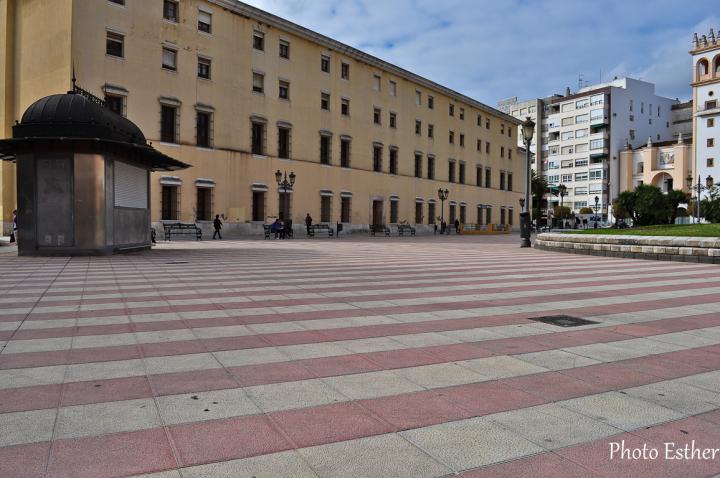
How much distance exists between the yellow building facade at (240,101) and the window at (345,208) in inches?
3.6

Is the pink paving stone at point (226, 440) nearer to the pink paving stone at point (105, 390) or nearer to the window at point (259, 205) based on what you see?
the pink paving stone at point (105, 390)

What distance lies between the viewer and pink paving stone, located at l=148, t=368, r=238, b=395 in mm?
3961

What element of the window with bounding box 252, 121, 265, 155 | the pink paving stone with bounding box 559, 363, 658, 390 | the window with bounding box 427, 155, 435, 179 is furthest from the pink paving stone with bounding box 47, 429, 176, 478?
the window with bounding box 427, 155, 435, 179

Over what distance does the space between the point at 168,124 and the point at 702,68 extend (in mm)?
80752

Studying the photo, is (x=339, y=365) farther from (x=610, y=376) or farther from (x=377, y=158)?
(x=377, y=158)

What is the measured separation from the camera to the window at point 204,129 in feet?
119

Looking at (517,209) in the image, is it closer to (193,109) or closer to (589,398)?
(193,109)

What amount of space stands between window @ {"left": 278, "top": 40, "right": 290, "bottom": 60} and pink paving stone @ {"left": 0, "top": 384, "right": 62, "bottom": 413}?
39.9 metres

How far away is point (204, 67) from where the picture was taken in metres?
36.7

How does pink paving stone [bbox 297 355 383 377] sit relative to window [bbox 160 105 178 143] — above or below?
below

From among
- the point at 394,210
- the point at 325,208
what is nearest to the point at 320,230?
the point at 325,208

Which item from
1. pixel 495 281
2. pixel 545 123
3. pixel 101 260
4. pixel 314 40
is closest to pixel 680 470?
pixel 495 281

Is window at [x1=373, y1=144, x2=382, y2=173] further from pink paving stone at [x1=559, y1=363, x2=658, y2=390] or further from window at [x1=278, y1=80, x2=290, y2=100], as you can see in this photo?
pink paving stone at [x1=559, y1=363, x2=658, y2=390]

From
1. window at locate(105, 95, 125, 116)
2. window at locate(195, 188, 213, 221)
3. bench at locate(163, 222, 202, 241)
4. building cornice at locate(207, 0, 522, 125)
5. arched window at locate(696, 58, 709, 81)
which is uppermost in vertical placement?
arched window at locate(696, 58, 709, 81)
